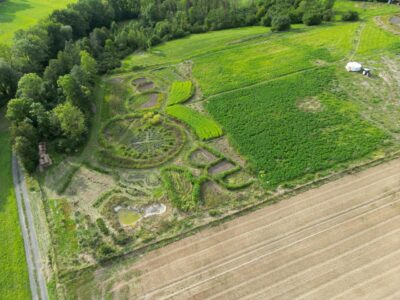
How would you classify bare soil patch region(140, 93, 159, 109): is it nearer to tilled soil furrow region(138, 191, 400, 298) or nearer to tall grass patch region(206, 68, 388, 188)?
tall grass patch region(206, 68, 388, 188)

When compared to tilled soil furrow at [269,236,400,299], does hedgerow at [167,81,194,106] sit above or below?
above

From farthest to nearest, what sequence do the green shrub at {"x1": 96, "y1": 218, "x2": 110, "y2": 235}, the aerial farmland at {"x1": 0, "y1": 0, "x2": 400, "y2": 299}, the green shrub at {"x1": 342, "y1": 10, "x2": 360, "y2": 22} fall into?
the green shrub at {"x1": 342, "y1": 10, "x2": 360, "y2": 22} → the green shrub at {"x1": 96, "y1": 218, "x2": 110, "y2": 235} → the aerial farmland at {"x1": 0, "y1": 0, "x2": 400, "y2": 299}

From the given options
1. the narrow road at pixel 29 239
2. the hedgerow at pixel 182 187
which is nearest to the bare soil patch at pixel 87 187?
the narrow road at pixel 29 239

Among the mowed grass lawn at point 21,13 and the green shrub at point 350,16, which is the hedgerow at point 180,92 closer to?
the green shrub at point 350,16

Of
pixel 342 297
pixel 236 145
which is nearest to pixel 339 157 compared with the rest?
pixel 236 145

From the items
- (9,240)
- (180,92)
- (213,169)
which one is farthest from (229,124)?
(9,240)

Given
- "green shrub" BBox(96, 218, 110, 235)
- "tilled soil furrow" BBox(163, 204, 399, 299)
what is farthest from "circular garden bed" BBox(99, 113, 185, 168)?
"tilled soil furrow" BBox(163, 204, 399, 299)
